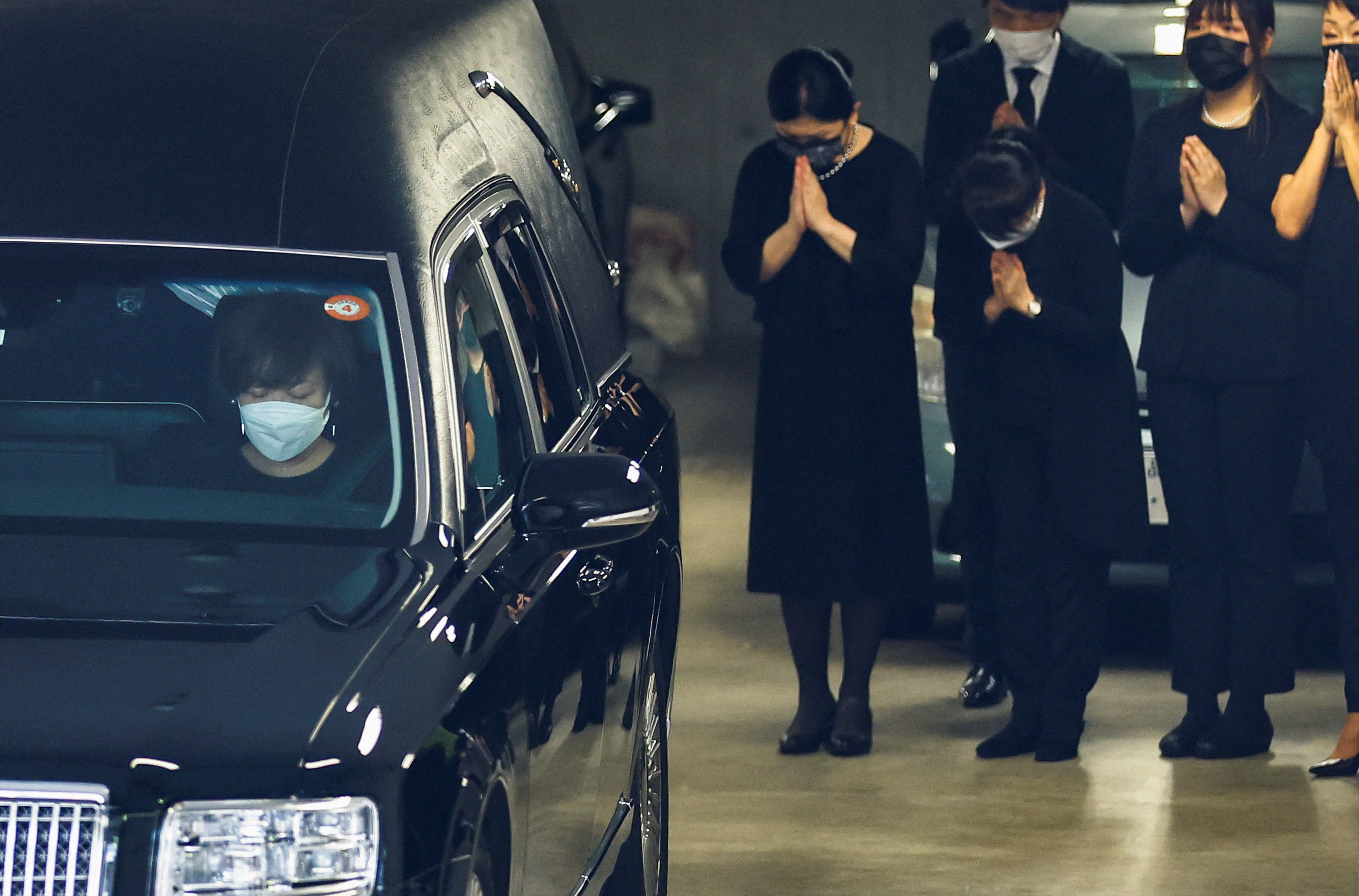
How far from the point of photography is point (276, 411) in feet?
12.6

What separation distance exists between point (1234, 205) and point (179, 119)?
3589 mm

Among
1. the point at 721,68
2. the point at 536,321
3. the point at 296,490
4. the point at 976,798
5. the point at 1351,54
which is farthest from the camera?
the point at 721,68

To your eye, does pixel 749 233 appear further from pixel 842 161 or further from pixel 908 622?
pixel 908 622

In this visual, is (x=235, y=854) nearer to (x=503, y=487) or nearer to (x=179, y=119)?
(x=503, y=487)

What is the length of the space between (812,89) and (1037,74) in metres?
0.98

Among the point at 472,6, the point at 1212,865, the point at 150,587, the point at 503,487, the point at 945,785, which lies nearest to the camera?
the point at 150,587

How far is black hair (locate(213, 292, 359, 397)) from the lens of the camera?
389 cm

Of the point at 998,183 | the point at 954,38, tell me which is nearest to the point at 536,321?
the point at 998,183

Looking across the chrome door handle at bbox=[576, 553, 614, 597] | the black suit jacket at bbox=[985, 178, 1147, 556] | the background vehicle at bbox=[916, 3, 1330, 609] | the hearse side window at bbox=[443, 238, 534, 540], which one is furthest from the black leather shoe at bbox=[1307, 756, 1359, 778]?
the hearse side window at bbox=[443, 238, 534, 540]

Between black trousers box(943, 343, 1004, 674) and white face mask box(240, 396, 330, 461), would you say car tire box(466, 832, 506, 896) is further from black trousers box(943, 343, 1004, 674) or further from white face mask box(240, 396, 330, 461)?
black trousers box(943, 343, 1004, 674)

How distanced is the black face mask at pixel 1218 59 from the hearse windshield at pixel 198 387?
3.52 meters

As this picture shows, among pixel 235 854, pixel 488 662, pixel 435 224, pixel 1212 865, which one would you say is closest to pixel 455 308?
pixel 435 224

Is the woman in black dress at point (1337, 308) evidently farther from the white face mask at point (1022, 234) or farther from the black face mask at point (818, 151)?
the black face mask at point (818, 151)

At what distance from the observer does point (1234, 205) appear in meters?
6.79
